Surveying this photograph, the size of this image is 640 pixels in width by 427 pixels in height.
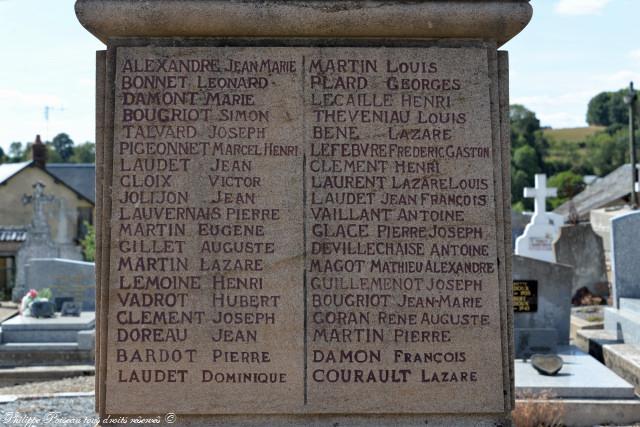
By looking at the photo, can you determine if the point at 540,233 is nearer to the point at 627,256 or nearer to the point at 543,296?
the point at 627,256

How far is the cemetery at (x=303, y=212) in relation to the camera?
3.61 meters

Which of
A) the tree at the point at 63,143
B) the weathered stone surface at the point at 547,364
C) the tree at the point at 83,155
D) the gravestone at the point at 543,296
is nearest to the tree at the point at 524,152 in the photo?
the gravestone at the point at 543,296

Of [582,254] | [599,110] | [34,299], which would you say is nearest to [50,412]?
[34,299]

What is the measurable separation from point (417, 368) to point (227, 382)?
38.1 inches

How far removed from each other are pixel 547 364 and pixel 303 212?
526 centimetres

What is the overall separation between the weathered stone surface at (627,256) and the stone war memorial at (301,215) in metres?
8.39

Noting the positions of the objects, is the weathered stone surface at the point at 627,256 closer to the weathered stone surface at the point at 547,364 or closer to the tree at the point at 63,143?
the weathered stone surface at the point at 547,364

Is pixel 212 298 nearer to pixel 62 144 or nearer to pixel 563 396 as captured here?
pixel 563 396

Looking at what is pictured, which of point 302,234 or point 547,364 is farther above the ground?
point 302,234

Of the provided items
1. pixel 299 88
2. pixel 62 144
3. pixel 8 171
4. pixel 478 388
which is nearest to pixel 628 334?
pixel 478 388

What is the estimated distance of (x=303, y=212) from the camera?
368 cm

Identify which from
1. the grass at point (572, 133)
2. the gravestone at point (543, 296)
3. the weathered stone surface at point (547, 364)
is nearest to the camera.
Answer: the weathered stone surface at point (547, 364)

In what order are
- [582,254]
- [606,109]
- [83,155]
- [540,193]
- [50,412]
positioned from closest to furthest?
1. [50,412]
2. [582,254]
3. [540,193]
4. [83,155]
5. [606,109]

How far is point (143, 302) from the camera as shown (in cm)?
363
